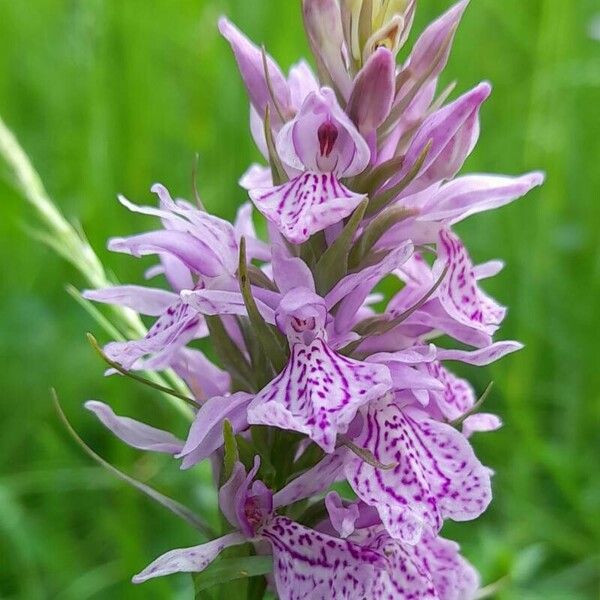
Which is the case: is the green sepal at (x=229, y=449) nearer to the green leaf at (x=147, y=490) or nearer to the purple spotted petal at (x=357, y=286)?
the green leaf at (x=147, y=490)

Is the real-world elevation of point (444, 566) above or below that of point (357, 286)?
below

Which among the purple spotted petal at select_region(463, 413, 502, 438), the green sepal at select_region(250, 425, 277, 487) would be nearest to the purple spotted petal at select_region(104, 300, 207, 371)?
the green sepal at select_region(250, 425, 277, 487)

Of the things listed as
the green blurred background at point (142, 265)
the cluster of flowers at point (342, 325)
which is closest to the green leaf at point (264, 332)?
the cluster of flowers at point (342, 325)

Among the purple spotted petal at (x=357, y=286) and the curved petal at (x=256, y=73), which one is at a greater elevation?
the curved petal at (x=256, y=73)

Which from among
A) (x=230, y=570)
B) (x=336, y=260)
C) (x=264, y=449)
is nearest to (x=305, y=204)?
(x=336, y=260)

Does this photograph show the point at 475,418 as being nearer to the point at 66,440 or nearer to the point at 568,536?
the point at 568,536

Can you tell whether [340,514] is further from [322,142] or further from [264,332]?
[322,142]

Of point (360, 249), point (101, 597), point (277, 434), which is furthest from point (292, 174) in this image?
point (101, 597)
